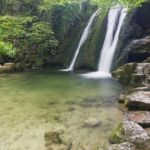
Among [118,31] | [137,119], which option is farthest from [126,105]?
[118,31]

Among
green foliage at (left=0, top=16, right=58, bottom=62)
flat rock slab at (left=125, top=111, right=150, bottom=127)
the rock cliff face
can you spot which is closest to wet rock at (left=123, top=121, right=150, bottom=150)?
flat rock slab at (left=125, top=111, right=150, bottom=127)

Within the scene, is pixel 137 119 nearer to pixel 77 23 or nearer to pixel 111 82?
pixel 111 82

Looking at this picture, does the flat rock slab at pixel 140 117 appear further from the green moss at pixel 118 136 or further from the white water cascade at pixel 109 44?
the white water cascade at pixel 109 44

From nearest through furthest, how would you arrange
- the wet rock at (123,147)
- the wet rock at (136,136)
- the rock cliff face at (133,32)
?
the wet rock at (123,147) < the wet rock at (136,136) < the rock cliff face at (133,32)

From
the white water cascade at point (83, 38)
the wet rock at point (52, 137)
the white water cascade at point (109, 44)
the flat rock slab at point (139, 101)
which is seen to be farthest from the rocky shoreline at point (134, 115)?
the white water cascade at point (83, 38)

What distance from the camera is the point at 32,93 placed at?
417 inches

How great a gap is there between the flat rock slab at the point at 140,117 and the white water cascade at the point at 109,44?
7998mm

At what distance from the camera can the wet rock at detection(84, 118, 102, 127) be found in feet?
22.1

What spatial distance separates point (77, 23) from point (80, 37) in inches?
68.4

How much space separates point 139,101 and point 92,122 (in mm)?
1512

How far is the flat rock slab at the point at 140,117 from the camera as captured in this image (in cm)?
620

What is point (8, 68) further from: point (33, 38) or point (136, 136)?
point (136, 136)

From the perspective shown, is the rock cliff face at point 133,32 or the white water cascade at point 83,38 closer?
the rock cliff face at point 133,32

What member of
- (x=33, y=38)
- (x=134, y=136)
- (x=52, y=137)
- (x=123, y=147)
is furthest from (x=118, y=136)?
(x=33, y=38)
